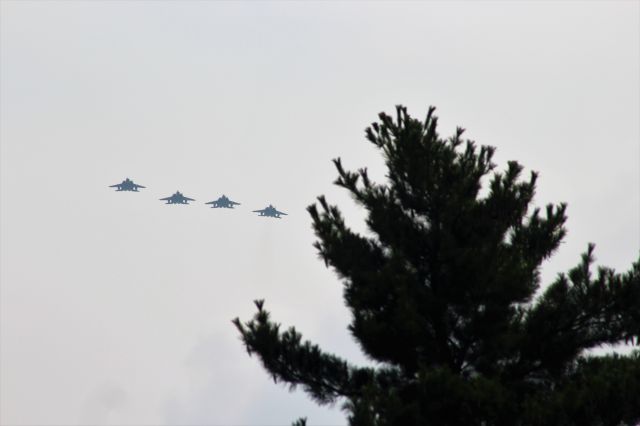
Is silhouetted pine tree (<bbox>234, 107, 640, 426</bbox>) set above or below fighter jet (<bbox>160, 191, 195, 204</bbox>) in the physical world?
below

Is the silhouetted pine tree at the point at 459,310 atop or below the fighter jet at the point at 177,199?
below

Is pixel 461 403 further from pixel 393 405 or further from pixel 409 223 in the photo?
pixel 409 223

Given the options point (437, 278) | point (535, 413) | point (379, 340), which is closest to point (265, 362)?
point (379, 340)

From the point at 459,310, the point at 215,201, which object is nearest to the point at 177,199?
the point at 215,201

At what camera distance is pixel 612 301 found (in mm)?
23406

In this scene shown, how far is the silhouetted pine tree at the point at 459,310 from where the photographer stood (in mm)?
20969

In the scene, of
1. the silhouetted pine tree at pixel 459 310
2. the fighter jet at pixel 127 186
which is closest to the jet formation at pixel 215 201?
the fighter jet at pixel 127 186

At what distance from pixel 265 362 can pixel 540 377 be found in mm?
5915

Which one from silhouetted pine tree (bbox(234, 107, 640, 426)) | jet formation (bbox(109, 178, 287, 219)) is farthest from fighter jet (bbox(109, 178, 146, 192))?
silhouetted pine tree (bbox(234, 107, 640, 426))

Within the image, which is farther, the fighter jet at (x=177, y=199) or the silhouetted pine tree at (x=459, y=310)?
the fighter jet at (x=177, y=199)

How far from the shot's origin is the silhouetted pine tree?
20969 millimetres

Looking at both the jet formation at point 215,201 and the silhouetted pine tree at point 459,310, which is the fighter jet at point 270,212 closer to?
the jet formation at point 215,201

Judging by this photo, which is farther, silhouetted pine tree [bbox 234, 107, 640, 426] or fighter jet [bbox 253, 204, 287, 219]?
fighter jet [bbox 253, 204, 287, 219]

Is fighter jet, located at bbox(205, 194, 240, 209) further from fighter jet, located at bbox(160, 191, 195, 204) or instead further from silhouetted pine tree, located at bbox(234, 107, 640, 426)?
silhouetted pine tree, located at bbox(234, 107, 640, 426)
